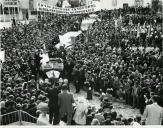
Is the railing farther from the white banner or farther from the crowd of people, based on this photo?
the white banner

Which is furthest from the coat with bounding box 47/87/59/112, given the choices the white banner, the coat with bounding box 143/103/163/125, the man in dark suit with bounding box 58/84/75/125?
the white banner

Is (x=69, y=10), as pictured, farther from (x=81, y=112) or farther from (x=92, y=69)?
(x=81, y=112)

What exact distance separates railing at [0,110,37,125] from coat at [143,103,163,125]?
3.28 meters

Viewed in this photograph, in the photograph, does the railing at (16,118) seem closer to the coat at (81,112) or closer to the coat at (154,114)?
the coat at (81,112)

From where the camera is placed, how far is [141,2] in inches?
1682

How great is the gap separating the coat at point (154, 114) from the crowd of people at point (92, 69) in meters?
0.25

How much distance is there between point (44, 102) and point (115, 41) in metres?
15.0

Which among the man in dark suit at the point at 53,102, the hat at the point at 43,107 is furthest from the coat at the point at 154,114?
the hat at the point at 43,107

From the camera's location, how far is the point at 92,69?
18.3 meters

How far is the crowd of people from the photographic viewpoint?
1095cm

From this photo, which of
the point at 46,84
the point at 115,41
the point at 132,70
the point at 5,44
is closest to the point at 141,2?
the point at 115,41

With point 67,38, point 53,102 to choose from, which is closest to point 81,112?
point 53,102

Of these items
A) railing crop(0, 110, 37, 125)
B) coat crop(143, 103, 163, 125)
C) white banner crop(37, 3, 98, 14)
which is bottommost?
railing crop(0, 110, 37, 125)

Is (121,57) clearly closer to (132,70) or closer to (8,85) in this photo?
(132,70)
